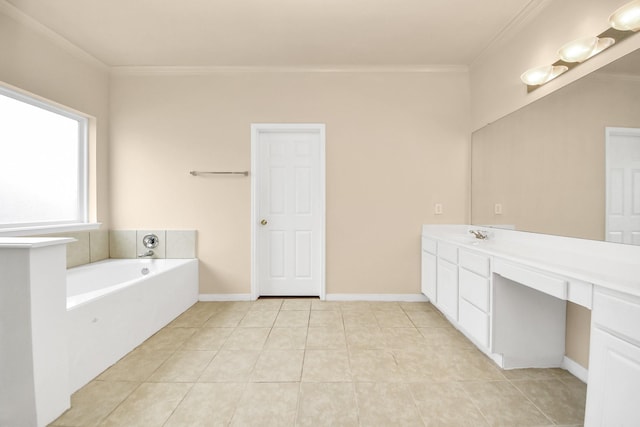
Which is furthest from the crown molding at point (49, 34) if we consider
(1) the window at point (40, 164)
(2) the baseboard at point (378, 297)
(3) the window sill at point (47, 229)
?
(2) the baseboard at point (378, 297)

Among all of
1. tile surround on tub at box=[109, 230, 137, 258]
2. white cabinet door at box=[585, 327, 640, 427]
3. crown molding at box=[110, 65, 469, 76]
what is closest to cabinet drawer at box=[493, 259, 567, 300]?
white cabinet door at box=[585, 327, 640, 427]

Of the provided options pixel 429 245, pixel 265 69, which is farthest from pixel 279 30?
pixel 429 245

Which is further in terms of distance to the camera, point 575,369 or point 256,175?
point 256,175

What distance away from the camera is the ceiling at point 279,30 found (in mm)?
2191

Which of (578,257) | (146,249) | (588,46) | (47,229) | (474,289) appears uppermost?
(588,46)

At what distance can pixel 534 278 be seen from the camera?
1.59m

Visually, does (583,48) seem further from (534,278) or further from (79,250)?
(79,250)

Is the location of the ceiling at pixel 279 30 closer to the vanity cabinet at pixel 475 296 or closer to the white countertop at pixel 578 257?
the white countertop at pixel 578 257

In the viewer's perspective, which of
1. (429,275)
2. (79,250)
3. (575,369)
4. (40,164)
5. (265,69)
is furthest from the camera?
(265,69)

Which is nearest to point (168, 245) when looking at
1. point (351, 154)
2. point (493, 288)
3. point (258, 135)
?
point (258, 135)

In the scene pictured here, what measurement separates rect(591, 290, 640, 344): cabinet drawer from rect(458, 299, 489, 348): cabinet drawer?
82 centimetres

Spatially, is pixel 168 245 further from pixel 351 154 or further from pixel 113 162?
pixel 351 154

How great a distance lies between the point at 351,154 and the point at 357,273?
1333 mm

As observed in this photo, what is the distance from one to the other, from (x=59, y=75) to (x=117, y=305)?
2233 millimetres
